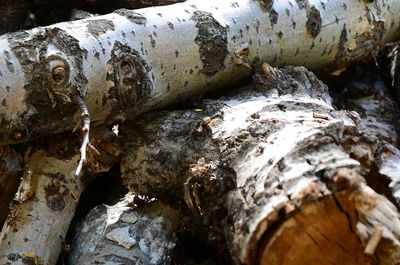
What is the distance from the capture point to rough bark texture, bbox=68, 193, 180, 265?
1784 mm

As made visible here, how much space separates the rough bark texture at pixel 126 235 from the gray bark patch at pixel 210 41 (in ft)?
2.23

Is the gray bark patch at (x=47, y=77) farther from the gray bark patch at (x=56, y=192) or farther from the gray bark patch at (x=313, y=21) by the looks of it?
the gray bark patch at (x=313, y=21)

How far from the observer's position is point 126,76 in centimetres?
186

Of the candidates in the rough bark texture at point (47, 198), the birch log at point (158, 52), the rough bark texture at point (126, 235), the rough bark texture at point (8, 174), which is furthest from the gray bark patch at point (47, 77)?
the rough bark texture at point (126, 235)

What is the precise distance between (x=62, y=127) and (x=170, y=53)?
21.7 inches

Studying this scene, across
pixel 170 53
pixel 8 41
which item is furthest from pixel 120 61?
pixel 8 41

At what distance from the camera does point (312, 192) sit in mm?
1240

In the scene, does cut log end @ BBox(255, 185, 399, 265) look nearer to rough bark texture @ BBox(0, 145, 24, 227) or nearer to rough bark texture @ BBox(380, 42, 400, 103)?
rough bark texture @ BBox(0, 145, 24, 227)

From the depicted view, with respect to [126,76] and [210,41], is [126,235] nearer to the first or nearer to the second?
[126,76]

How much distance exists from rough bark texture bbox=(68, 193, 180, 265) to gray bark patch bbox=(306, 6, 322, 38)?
1151 millimetres

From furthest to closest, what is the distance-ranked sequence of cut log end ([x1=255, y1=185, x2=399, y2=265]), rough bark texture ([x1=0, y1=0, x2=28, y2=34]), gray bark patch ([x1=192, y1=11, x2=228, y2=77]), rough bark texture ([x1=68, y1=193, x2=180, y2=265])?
rough bark texture ([x1=0, y1=0, x2=28, y2=34]), gray bark patch ([x1=192, y1=11, x2=228, y2=77]), rough bark texture ([x1=68, y1=193, x2=180, y2=265]), cut log end ([x1=255, y1=185, x2=399, y2=265])

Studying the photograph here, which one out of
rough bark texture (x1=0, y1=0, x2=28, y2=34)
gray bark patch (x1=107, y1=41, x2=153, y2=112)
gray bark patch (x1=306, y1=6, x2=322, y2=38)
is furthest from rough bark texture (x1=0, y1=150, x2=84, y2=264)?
gray bark patch (x1=306, y1=6, x2=322, y2=38)

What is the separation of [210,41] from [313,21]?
0.61 metres

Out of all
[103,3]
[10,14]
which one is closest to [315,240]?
[103,3]
